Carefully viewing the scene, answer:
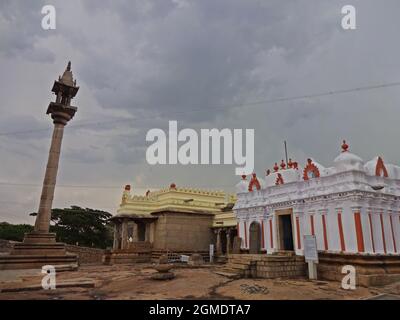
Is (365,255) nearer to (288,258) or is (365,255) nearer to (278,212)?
(288,258)

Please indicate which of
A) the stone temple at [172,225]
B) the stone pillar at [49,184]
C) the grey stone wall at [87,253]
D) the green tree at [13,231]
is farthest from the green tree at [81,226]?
the stone pillar at [49,184]

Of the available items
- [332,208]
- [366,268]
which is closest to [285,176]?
[332,208]

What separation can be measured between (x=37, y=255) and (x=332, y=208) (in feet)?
56.2

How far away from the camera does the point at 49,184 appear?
62.8 ft

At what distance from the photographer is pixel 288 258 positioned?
13.7 m

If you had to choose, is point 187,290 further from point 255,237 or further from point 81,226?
point 81,226

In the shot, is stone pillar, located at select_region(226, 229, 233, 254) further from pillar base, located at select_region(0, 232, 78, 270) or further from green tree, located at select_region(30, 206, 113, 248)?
green tree, located at select_region(30, 206, 113, 248)

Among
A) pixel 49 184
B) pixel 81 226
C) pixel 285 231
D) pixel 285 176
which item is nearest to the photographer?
pixel 285 231

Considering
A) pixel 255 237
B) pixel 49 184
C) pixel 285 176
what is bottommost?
pixel 255 237

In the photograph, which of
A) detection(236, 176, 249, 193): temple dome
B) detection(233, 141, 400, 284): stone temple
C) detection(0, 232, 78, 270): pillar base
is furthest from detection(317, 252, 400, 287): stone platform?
detection(0, 232, 78, 270): pillar base

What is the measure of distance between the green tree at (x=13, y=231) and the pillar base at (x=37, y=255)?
22724 mm

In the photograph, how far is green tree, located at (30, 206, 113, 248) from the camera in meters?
35.8
